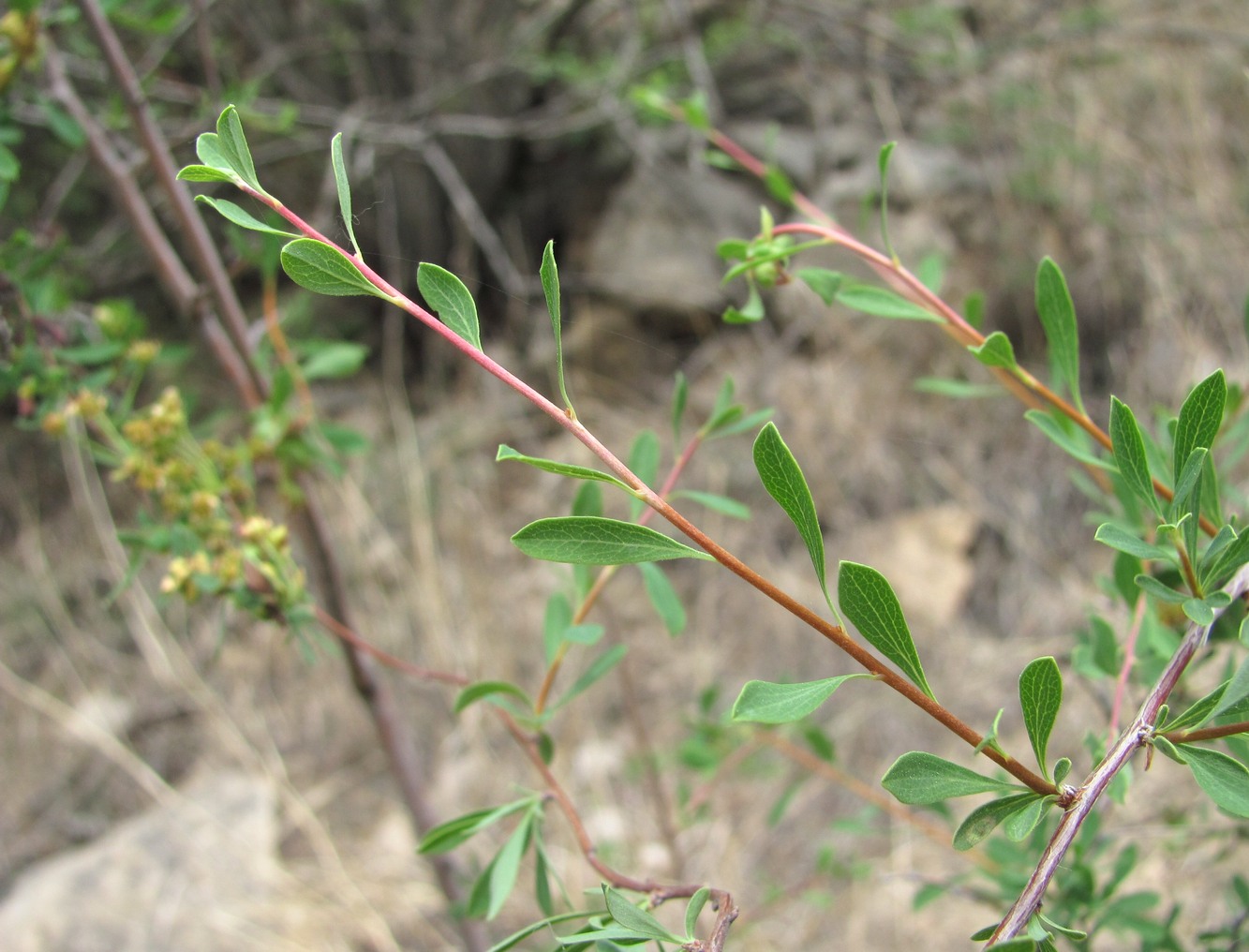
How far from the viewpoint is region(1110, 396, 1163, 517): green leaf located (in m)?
0.32

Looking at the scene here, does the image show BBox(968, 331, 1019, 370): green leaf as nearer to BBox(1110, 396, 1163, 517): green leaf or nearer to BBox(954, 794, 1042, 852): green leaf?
BBox(1110, 396, 1163, 517): green leaf

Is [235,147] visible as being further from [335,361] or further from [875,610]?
[335,361]

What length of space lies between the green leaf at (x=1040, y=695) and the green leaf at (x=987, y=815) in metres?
0.02

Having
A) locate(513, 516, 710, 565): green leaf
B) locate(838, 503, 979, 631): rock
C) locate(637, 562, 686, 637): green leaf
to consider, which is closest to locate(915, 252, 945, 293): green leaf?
locate(637, 562, 686, 637): green leaf

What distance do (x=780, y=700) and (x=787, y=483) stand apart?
75 mm

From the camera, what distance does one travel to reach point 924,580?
2.16 m

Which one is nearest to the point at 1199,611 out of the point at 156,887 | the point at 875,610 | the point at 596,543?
the point at 875,610

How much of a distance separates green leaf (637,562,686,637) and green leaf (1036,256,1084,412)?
244mm

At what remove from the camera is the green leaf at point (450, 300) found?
31cm

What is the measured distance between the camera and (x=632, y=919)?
1.00 feet

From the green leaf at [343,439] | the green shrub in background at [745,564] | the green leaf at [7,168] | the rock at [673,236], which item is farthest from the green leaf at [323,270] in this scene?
the rock at [673,236]

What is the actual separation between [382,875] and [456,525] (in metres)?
0.87

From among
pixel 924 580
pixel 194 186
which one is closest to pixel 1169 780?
pixel 924 580

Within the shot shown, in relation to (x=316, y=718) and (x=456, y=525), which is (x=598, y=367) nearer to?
(x=456, y=525)
